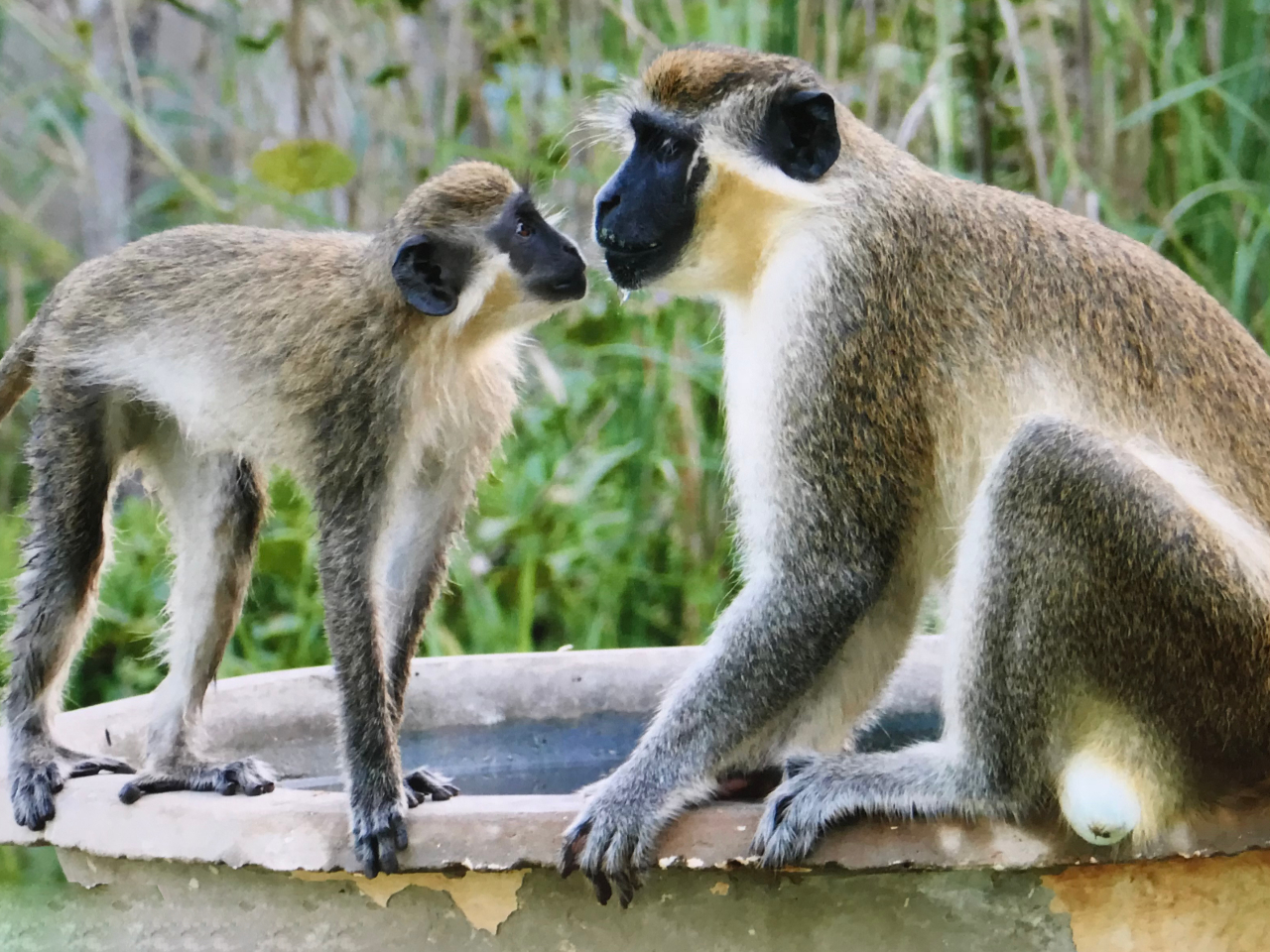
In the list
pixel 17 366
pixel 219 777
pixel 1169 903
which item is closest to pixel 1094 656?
pixel 1169 903

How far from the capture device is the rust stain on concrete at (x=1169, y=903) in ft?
7.28

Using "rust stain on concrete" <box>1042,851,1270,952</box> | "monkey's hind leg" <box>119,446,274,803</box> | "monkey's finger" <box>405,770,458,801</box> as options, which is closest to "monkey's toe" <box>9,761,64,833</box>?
"monkey's hind leg" <box>119,446,274,803</box>

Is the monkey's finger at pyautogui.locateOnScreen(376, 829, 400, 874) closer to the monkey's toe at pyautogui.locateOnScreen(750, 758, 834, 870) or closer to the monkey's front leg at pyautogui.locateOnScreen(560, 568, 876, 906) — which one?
the monkey's front leg at pyautogui.locateOnScreen(560, 568, 876, 906)

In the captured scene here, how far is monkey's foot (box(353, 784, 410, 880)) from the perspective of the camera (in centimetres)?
223

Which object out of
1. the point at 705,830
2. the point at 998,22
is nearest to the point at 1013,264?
the point at 705,830

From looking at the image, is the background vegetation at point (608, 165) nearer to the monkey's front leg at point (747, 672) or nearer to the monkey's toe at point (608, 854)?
the monkey's front leg at point (747, 672)

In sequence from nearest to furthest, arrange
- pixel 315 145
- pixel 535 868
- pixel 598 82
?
pixel 535 868 → pixel 315 145 → pixel 598 82

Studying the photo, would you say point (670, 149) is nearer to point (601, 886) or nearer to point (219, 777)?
point (601, 886)

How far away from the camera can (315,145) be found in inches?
152

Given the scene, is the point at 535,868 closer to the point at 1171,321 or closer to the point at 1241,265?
the point at 1171,321

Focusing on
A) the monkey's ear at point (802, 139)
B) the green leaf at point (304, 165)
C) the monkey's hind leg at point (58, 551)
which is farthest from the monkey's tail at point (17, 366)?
the monkey's ear at point (802, 139)

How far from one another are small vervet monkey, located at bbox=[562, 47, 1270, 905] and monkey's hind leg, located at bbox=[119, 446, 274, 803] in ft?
3.43

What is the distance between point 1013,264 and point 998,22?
2868 mm

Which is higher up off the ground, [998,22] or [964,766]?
[998,22]
